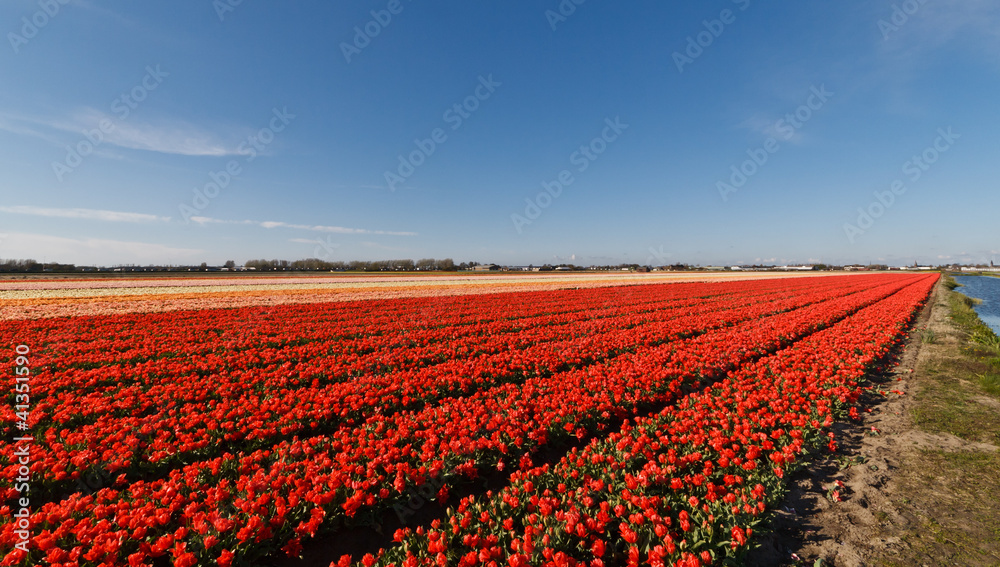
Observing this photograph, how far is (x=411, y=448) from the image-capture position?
5520mm

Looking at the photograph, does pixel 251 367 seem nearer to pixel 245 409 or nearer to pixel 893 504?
pixel 245 409

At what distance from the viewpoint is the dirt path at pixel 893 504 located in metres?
3.86

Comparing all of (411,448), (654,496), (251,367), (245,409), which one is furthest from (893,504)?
(251,367)

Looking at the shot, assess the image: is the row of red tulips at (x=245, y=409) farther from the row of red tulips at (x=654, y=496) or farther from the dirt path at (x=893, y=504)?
the dirt path at (x=893, y=504)

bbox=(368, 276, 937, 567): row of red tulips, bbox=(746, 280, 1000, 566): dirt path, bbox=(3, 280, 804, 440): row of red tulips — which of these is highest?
bbox=(3, 280, 804, 440): row of red tulips

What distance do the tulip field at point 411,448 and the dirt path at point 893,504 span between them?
36cm

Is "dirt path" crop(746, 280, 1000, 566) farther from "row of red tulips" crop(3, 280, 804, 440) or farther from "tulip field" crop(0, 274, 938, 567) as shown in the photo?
"row of red tulips" crop(3, 280, 804, 440)

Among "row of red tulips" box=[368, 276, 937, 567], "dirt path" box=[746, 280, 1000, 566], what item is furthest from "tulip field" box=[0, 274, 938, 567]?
"dirt path" box=[746, 280, 1000, 566]

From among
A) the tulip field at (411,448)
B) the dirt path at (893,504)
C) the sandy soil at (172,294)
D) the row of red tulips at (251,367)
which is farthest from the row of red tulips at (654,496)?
the sandy soil at (172,294)

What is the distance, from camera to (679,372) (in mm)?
9047

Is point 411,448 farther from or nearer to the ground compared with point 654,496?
nearer to the ground

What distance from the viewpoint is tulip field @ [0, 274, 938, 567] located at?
3.63m

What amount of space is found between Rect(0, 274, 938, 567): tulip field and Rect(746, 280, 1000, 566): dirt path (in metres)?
0.36

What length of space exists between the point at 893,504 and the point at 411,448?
6.56 metres
